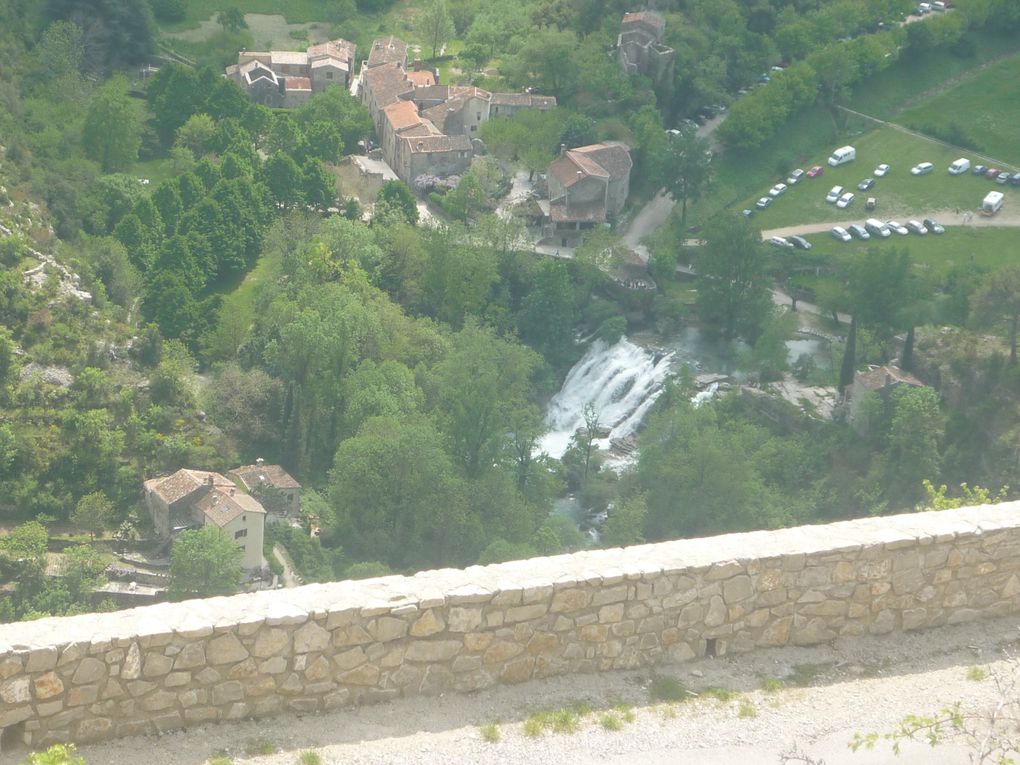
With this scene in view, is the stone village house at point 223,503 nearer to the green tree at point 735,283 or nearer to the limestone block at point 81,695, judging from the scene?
the green tree at point 735,283

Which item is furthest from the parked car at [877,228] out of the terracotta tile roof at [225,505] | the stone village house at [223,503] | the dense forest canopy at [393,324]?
the terracotta tile roof at [225,505]

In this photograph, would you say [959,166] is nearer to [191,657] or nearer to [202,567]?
[202,567]

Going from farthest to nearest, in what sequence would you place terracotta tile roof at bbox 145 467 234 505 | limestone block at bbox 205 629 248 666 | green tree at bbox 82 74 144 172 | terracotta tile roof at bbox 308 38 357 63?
terracotta tile roof at bbox 308 38 357 63, green tree at bbox 82 74 144 172, terracotta tile roof at bbox 145 467 234 505, limestone block at bbox 205 629 248 666

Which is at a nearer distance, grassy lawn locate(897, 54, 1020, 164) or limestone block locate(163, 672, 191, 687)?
limestone block locate(163, 672, 191, 687)

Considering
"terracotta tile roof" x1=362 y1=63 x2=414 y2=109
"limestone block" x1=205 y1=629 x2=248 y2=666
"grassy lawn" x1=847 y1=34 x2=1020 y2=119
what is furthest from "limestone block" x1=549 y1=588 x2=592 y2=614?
"grassy lawn" x1=847 y1=34 x2=1020 y2=119

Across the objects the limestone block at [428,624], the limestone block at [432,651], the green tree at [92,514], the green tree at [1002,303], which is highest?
the limestone block at [428,624]

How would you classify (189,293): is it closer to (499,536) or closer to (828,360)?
(499,536)

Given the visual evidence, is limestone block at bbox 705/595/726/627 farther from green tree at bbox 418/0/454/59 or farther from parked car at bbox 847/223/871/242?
green tree at bbox 418/0/454/59
